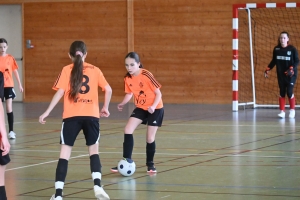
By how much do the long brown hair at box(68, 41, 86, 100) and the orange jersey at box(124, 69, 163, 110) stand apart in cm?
168

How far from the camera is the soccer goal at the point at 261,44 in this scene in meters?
Result: 19.2

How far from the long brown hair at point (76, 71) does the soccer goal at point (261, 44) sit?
12.7 m

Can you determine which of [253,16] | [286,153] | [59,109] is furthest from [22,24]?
[286,153]

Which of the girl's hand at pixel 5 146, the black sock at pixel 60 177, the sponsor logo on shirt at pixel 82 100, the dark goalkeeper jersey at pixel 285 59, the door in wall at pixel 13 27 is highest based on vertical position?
the door in wall at pixel 13 27

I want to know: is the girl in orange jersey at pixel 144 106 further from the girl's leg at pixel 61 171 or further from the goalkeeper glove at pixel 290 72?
the goalkeeper glove at pixel 290 72

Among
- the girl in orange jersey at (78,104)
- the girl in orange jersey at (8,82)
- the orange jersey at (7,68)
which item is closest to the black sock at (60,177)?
the girl in orange jersey at (78,104)

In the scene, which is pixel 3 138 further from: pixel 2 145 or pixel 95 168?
pixel 95 168

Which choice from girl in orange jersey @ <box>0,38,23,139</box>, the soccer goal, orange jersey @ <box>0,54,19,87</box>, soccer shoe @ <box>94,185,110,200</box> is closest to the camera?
soccer shoe @ <box>94,185,110,200</box>

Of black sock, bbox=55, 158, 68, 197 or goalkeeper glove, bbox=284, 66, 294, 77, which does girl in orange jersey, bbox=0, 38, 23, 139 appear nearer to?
black sock, bbox=55, 158, 68, 197

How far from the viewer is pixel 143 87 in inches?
330

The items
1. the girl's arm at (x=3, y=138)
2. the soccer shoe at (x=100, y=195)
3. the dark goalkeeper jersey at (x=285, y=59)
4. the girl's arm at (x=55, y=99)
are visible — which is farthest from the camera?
the dark goalkeeper jersey at (x=285, y=59)

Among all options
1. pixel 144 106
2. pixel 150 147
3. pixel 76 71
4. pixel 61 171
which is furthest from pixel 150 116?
pixel 61 171

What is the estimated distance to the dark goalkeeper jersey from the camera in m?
15.6

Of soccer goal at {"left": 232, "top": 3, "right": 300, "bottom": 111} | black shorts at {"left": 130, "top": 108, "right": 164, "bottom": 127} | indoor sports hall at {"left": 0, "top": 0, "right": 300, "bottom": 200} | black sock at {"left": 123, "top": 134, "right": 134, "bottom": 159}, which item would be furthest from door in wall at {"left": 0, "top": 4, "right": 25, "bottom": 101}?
black sock at {"left": 123, "top": 134, "right": 134, "bottom": 159}
